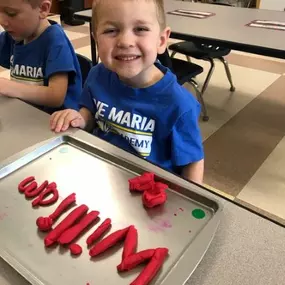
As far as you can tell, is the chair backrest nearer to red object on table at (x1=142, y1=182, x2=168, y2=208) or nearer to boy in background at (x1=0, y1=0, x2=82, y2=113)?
boy in background at (x1=0, y1=0, x2=82, y2=113)

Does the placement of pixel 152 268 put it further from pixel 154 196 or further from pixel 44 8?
pixel 44 8

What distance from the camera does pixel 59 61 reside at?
100cm

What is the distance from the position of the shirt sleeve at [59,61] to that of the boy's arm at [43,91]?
0.06 feet

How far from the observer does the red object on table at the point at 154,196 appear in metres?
0.52

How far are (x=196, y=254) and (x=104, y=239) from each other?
122mm

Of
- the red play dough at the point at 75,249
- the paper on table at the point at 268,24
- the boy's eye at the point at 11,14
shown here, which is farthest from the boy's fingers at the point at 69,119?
the paper on table at the point at 268,24

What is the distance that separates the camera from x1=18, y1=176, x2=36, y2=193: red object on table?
565 millimetres

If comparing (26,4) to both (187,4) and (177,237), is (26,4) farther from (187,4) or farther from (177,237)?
(187,4)

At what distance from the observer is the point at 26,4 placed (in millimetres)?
977

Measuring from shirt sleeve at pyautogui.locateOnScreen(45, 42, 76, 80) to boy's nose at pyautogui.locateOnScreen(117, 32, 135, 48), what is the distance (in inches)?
13.9

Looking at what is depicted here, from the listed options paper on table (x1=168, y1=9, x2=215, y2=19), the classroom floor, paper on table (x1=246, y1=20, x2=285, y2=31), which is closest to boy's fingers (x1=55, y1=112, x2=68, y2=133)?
the classroom floor

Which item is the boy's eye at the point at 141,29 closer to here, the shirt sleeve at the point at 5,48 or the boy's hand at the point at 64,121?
the boy's hand at the point at 64,121

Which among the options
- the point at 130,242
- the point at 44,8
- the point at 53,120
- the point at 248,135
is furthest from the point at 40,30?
the point at 248,135

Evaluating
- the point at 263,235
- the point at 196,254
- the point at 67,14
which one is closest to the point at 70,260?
the point at 196,254
